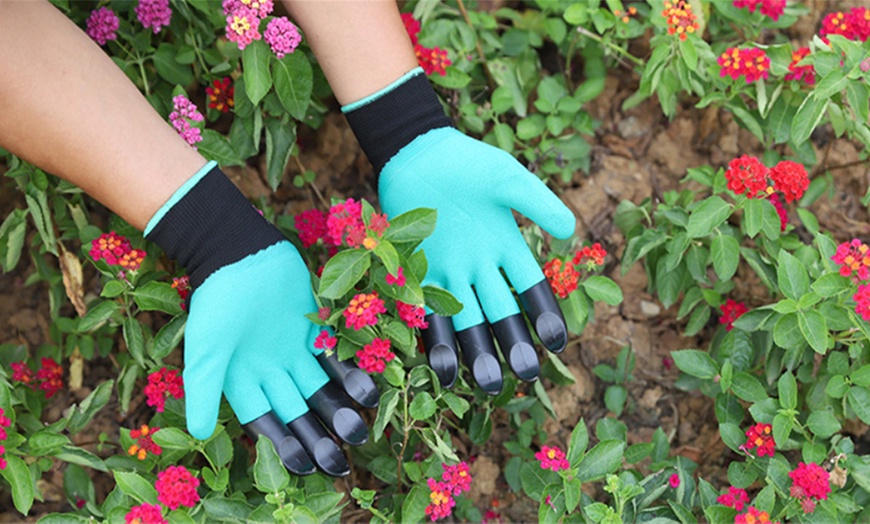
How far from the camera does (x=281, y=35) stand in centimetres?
149

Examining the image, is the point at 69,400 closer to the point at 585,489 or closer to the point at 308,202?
the point at 308,202

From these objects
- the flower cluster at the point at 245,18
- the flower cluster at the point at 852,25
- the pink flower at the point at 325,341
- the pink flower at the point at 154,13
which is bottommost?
the flower cluster at the point at 852,25

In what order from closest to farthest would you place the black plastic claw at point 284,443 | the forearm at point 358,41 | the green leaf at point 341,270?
1. the green leaf at point 341,270
2. the black plastic claw at point 284,443
3. the forearm at point 358,41

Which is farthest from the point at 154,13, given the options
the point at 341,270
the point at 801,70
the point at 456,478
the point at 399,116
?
the point at 801,70

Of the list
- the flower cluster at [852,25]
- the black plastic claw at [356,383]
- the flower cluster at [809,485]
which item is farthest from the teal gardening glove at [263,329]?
the flower cluster at [852,25]

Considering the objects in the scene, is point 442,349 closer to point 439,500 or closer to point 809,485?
point 439,500

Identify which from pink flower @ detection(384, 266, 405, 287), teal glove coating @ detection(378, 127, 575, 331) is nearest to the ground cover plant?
pink flower @ detection(384, 266, 405, 287)

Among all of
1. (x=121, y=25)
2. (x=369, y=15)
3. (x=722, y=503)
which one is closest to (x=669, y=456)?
(x=722, y=503)

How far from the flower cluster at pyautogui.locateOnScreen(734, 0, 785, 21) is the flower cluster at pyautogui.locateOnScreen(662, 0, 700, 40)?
0.18 metres

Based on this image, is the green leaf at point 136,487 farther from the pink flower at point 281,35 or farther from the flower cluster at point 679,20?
the flower cluster at point 679,20

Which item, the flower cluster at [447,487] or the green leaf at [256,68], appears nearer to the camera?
the flower cluster at [447,487]

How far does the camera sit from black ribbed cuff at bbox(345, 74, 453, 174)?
1.58 m

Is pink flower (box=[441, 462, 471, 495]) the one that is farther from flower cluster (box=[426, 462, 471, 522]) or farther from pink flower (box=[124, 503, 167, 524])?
pink flower (box=[124, 503, 167, 524])

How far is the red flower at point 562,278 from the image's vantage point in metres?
1.49
